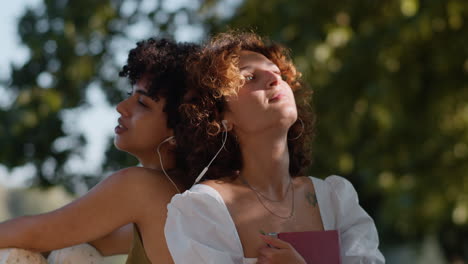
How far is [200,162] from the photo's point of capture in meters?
2.11

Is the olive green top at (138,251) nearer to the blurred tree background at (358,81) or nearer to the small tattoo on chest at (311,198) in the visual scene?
the small tattoo on chest at (311,198)

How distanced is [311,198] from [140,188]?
52 centimetres

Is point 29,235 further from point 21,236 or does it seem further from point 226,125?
point 226,125

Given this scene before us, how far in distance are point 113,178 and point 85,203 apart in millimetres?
107

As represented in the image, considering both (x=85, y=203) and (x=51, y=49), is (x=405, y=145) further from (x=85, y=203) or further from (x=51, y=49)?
(x=85, y=203)

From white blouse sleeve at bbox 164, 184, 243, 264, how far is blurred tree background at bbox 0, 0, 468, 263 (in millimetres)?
3352

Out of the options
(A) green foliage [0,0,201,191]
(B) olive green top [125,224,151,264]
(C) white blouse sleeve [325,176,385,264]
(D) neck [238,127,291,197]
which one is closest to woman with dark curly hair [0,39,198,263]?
(B) olive green top [125,224,151,264]

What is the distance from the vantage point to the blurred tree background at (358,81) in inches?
219

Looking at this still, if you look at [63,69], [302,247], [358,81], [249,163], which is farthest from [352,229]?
[63,69]

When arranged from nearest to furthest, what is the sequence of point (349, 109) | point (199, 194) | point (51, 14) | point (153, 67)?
point (199, 194) < point (153, 67) < point (349, 109) < point (51, 14)

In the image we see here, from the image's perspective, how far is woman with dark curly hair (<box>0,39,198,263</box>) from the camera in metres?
2.05

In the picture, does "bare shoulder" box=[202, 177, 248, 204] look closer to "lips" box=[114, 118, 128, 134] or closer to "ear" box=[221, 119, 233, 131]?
"ear" box=[221, 119, 233, 131]

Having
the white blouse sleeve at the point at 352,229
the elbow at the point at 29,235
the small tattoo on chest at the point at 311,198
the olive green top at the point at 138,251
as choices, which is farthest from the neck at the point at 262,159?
the elbow at the point at 29,235

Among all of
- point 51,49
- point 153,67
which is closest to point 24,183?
point 51,49
